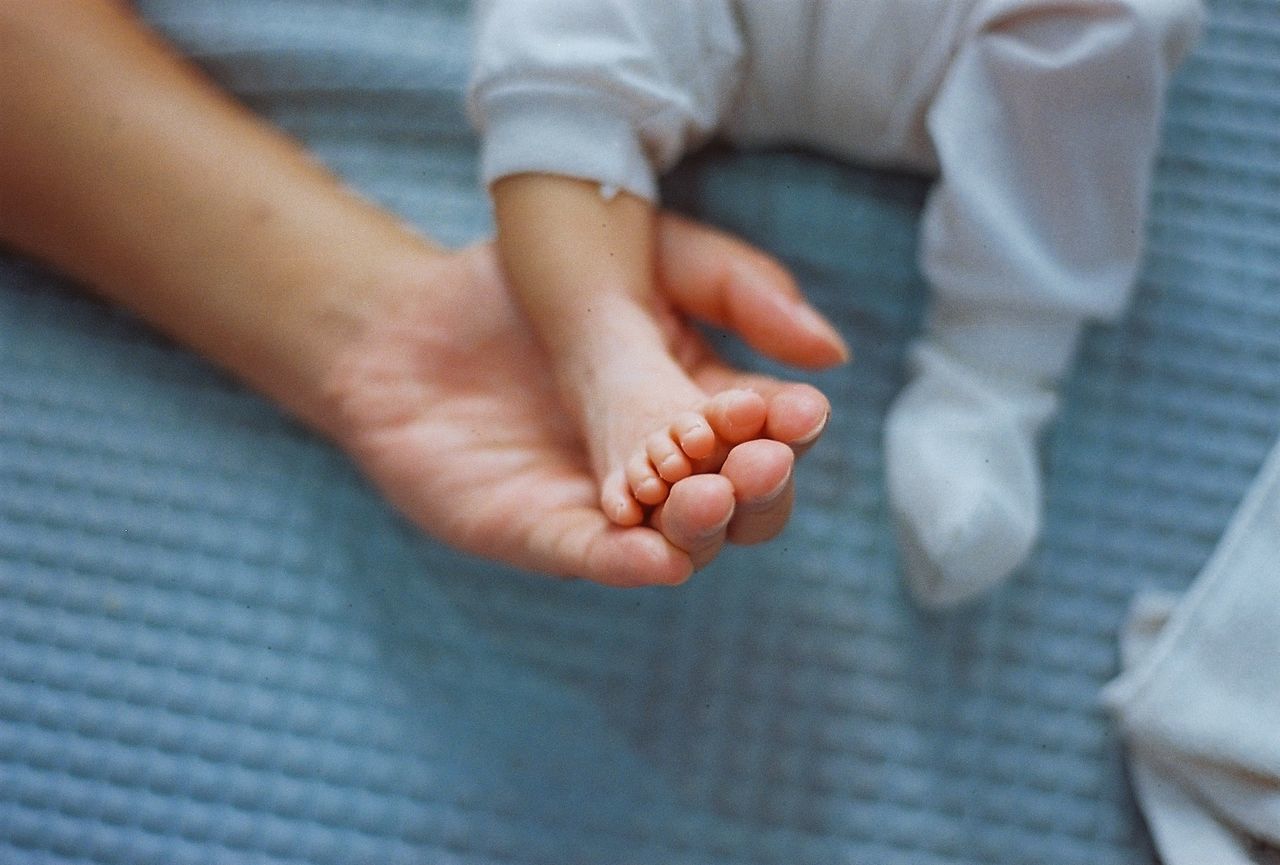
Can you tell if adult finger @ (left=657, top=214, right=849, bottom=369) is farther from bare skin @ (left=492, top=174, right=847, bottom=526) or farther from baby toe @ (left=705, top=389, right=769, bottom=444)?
baby toe @ (left=705, top=389, right=769, bottom=444)

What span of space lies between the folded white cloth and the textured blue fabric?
2 cm

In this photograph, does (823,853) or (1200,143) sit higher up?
(1200,143)

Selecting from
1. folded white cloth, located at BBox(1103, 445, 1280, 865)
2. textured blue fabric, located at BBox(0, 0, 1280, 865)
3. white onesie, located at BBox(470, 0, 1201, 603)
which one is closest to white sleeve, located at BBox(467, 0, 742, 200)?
white onesie, located at BBox(470, 0, 1201, 603)

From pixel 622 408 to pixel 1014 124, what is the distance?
22 cm

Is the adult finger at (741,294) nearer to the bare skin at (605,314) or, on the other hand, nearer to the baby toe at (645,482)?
the bare skin at (605,314)

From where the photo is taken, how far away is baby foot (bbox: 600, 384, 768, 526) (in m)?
0.40

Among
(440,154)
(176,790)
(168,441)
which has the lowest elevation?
(176,790)

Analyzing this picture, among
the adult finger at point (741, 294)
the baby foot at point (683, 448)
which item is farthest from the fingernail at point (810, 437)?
the adult finger at point (741, 294)

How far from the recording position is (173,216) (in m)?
0.57

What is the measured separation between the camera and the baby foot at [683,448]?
0.40 metres

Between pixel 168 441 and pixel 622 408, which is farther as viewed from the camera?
pixel 168 441

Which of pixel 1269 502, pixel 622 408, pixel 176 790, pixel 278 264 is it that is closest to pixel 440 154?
pixel 278 264

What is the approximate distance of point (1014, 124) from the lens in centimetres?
51

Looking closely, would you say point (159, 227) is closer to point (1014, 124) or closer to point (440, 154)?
point (440, 154)
